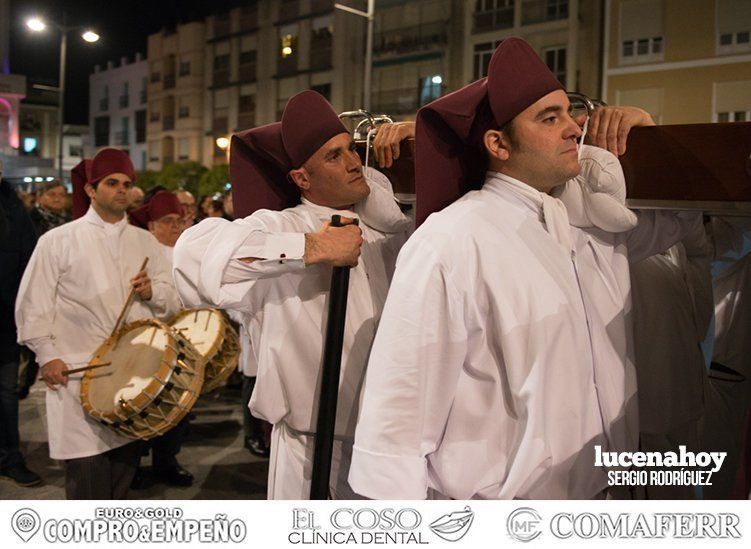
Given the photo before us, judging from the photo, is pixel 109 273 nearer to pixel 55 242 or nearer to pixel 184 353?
pixel 55 242

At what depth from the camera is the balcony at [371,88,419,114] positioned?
6.60m

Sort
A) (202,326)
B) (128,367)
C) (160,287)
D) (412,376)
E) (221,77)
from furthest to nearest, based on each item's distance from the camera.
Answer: (221,77) < (202,326) < (160,287) < (128,367) < (412,376)

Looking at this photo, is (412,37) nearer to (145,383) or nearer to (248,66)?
(248,66)

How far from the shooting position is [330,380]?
188 centimetres

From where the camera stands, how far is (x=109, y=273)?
12.6 ft

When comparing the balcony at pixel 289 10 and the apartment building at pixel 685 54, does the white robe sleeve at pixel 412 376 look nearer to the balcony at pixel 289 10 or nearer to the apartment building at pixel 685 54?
the apartment building at pixel 685 54

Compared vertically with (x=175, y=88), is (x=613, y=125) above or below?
below

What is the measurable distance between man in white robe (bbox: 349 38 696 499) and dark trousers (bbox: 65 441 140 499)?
2.32m

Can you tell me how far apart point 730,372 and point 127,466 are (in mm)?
2722

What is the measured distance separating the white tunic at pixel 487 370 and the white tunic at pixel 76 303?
2346 millimetres

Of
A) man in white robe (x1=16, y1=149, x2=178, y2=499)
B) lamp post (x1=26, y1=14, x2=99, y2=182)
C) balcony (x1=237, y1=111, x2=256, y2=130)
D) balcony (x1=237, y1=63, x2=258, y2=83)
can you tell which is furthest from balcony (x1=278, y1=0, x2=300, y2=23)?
man in white robe (x1=16, y1=149, x2=178, y2=499)

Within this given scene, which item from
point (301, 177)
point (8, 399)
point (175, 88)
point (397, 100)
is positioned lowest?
point (8, 399)

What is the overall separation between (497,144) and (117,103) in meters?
2.94

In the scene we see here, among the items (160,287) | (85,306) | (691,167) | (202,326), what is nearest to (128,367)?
(85,306)
